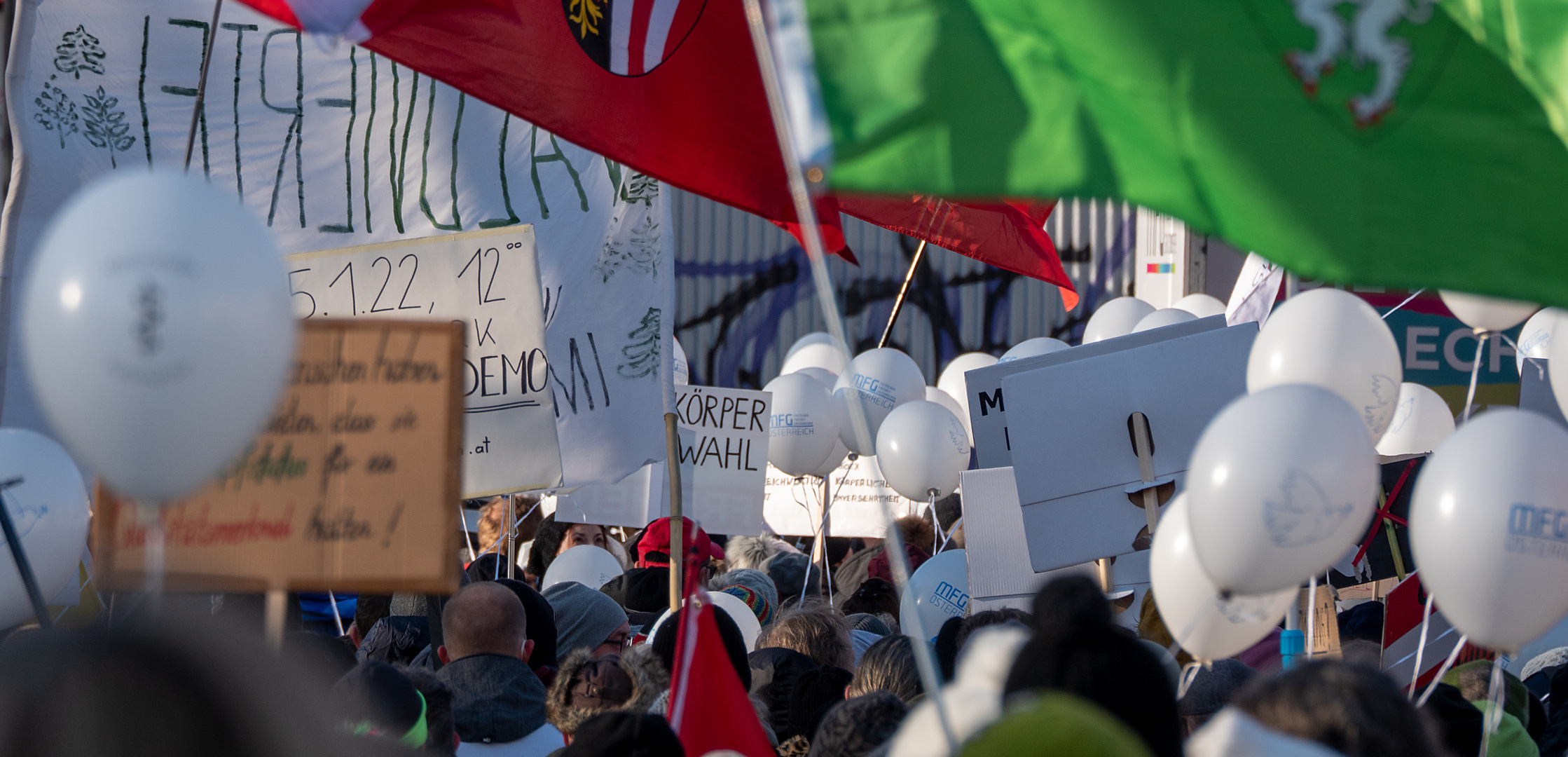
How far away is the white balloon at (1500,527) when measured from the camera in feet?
7.70

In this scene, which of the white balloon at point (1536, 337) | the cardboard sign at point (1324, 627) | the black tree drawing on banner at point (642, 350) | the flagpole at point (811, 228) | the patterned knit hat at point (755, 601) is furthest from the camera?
the white balloon at point (1536, 337)

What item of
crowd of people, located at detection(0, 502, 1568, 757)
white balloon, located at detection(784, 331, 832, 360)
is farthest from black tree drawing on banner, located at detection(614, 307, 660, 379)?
white balloon, located at detection(784, 331, 832, 360)

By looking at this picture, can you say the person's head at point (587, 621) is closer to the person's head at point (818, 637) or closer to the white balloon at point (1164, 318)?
the person's head at point (818, 637)

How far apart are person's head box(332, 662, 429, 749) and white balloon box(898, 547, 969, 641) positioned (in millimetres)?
2238

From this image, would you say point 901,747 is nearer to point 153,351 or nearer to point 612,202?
point 153,351

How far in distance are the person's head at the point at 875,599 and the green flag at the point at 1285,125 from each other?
314 cm

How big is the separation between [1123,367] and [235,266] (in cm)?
246

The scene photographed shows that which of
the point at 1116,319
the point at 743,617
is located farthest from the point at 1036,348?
the point at 743,617

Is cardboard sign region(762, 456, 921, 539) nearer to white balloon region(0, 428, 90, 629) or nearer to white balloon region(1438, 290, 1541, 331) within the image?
white balloon region(1438, 290, 1541, 331)

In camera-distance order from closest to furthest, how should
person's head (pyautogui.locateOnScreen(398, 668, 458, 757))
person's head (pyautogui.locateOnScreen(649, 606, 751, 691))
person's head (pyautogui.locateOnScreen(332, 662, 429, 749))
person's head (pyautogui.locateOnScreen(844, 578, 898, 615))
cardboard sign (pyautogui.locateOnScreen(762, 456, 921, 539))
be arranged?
person's head (pyautogui.locateOnScreen(332, 662, 429, 749)), person's head (pyautogui.locateOnScreen(398, 668, 458, 757)), person's head (pyautogui.locateOnScreen(649, 606, 751, 691)), person's head (pyautogui.locateOnScreen(844, 578, 898, 615)), cardboard sign (pyautogui.locateOnScreen(762, 456, 921, 539))

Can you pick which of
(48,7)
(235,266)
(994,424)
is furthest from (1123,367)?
(48,7)

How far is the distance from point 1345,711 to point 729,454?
5048 mm

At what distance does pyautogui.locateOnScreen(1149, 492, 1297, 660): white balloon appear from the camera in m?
2.59

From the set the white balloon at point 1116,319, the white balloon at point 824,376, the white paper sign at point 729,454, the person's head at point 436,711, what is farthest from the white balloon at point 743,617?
the white balloon at point 1116,319
